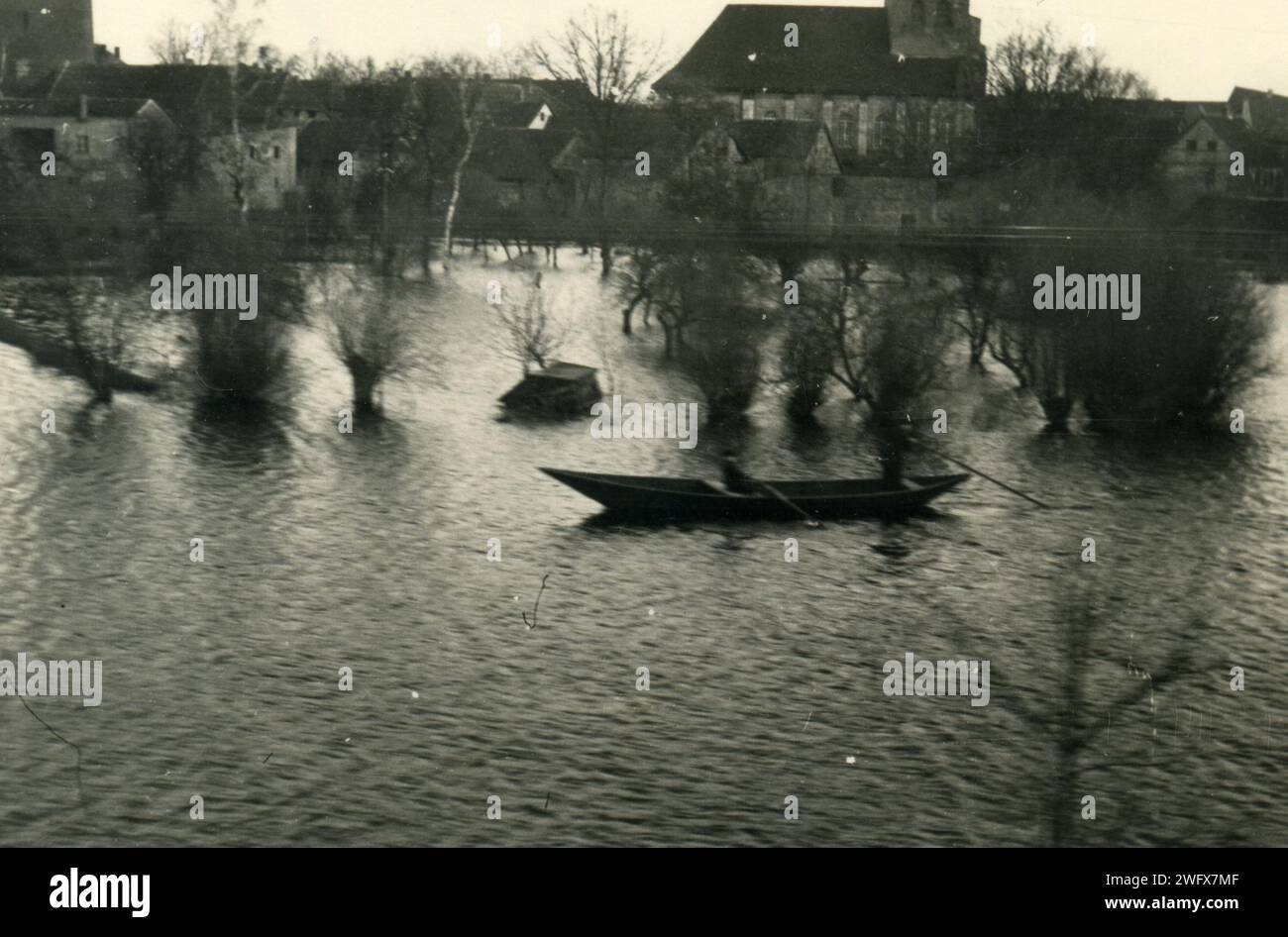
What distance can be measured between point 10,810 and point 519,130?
1972cm

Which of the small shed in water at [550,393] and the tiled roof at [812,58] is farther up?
the tiled roof at [812,58]

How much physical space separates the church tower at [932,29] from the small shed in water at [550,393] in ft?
46.6

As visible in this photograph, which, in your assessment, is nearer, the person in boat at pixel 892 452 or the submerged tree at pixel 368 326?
the person in boat at pixel 892 452

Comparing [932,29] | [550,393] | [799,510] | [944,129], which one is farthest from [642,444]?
[932,29]

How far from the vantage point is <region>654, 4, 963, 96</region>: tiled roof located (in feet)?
114

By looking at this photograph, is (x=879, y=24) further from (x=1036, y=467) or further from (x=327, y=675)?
(x=327, y=675)

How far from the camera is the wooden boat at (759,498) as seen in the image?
20.0 metres

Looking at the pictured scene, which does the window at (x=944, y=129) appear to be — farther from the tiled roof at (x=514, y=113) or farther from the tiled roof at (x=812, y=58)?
the tiled roof at (x=514, y=113)

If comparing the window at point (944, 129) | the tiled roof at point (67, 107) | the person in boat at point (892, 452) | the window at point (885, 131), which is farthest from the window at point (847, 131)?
the tiled roof at point (67, 107)

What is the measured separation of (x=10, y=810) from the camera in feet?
39.4

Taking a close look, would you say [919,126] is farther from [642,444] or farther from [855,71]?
[642,444]

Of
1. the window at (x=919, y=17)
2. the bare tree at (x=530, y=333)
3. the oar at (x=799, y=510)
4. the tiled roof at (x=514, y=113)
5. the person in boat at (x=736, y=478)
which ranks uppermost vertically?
the window at (x=919, y=17)

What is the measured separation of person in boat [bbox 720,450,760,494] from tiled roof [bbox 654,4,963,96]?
12055 millimetres

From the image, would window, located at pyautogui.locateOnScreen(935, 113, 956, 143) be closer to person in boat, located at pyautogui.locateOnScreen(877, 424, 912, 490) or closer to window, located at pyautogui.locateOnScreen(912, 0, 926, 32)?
window, located at pyautogui.locateOnScreen(912, 0, 926, 32)
